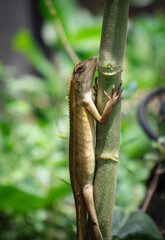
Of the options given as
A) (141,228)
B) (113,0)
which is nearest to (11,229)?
(141,228)

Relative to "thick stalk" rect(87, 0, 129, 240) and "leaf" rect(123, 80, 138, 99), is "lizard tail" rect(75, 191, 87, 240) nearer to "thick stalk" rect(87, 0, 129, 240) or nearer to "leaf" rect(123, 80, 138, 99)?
"thick stalk" rect(87, 0, 129, 240)

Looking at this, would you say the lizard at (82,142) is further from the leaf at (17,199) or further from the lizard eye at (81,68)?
the leaf at (17,199)

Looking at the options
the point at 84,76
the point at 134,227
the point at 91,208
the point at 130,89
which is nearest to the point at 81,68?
the point at 84,76

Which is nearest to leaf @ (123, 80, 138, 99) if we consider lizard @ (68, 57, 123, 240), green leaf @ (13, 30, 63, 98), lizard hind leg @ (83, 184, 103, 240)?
lizard @ (68, 57, 123, 240)

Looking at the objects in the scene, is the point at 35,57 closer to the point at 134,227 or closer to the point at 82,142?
the point at 82,142

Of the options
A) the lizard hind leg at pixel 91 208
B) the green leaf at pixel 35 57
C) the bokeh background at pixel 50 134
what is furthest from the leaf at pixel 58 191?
the green leaf at pixel 35 57

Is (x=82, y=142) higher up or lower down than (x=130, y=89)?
lower down
